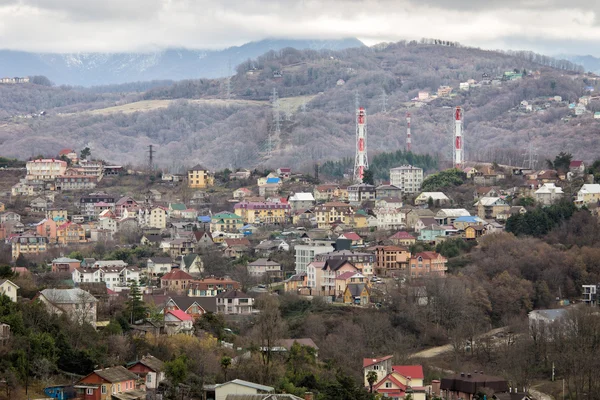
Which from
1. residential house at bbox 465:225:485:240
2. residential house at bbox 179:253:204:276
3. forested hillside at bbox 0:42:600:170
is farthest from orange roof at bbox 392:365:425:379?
forested hillside at bbox 0:42:600:170

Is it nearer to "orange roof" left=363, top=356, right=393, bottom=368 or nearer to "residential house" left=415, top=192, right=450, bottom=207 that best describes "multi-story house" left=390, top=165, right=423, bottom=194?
"residential house" left=415, top=192, right=450, bottom=207

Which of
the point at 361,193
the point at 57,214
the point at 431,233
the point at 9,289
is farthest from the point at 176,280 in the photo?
the point at 361,193

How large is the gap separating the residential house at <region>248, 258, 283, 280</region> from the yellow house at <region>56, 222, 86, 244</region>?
10445 mm

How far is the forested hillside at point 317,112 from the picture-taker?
104m

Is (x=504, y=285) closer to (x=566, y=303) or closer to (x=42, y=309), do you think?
(x=566, y=303)

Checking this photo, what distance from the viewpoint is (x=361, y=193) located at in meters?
61.0

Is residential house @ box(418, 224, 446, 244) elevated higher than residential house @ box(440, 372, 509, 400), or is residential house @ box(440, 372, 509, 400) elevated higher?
residential house @ box(418, 224, 446, 244)

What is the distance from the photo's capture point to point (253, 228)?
5538 centimetres

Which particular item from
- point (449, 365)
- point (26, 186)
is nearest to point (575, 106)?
point (26, 186)

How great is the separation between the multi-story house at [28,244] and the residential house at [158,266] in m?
5.76

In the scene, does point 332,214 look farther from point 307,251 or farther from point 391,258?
point 391,258

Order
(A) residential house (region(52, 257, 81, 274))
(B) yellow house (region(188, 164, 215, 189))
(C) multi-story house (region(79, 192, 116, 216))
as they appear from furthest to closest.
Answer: (B) yellow house (region(188, 164, 215, 189)), (C) multi-story house (region(79, 192, 116, 216)), (A) residential house (region(52, 257, 81, 274))

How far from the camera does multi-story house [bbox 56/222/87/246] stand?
53.8 metres

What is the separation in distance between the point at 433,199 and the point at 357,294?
16756 mm
